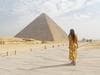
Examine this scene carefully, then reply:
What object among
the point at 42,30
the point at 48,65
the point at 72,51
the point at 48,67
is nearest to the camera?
the point at 48,67

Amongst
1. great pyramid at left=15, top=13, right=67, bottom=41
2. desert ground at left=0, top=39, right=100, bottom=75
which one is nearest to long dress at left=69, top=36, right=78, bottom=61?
Result: desert ground at left=0, top=39, right=100, bottom=75

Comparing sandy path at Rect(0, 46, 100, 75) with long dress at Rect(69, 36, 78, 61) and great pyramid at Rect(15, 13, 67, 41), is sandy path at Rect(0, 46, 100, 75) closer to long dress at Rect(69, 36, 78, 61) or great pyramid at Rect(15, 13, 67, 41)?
long dress at Rect(69, 36, 78, 61)

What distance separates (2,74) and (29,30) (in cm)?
10367

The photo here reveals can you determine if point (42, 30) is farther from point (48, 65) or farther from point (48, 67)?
point (48, 67)

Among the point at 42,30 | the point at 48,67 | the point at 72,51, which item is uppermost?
the point at 42,30

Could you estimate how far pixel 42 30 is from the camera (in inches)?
4186

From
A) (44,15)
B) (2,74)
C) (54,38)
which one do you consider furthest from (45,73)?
(44,15)

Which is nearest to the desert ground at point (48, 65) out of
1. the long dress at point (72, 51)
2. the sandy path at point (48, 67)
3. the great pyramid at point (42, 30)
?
the sandy path at point (48, 67)

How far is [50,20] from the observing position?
11375 centimetres

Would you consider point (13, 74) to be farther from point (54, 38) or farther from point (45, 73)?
point (54, 38)

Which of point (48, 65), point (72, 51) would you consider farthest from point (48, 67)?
point (72, 51)

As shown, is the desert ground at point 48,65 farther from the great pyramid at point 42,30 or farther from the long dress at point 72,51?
the great pyramid at point 42,30

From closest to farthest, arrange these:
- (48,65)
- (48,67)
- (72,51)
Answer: (48,67) < (48,65) < (72,51)

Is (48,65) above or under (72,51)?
under
